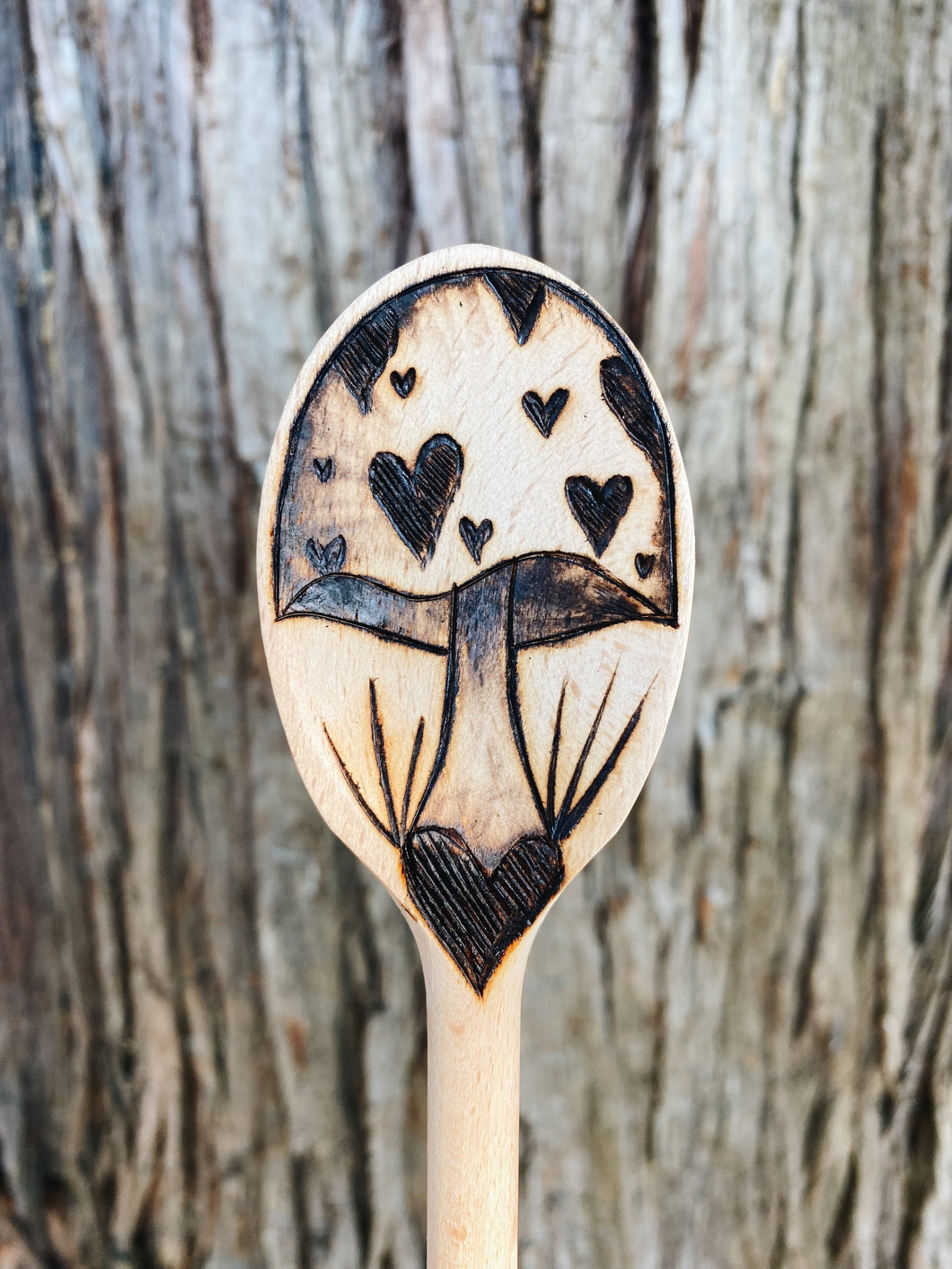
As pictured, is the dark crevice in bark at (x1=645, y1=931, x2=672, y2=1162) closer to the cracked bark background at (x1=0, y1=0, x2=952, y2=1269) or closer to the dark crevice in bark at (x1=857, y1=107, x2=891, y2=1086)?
the cracked bark background at (x1=0, y1=0, x2=952, y2=1269)

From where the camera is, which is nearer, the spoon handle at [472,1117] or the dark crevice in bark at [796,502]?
the spoon handle at [472,1117]

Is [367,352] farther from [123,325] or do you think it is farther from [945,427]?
[945,427]

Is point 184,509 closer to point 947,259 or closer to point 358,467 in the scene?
point 358,467

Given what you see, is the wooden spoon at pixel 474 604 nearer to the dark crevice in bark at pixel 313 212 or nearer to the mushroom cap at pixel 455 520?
the mushroom cap at pixel 455 520

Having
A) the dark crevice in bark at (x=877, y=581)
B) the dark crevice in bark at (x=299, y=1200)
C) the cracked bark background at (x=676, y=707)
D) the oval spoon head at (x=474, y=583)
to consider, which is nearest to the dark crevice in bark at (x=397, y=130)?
the cracked bark background at (x=676, y=707)

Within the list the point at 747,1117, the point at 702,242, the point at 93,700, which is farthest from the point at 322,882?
the point at 702,242

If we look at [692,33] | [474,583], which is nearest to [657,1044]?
[474,583]

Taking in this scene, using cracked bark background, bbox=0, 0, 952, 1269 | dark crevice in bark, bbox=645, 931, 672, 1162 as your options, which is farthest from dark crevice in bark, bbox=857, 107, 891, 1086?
dark crevice in bark, bbox=645, 931, 672, 1162
